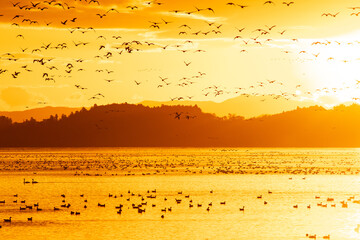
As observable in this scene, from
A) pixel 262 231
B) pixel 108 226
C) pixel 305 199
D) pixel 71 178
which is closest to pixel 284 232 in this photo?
pixel 262 231

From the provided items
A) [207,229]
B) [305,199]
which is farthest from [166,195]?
[207,229]

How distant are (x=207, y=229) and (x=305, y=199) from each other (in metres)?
25.0

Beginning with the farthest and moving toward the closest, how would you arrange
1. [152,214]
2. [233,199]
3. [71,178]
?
[71,178] → [233,199] → [152,214]

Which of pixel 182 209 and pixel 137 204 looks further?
pixel 137 204

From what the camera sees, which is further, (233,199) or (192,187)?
(192,187)

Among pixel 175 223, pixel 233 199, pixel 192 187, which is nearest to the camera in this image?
pixel 175 223

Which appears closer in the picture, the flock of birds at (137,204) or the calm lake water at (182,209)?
the calm lake water at (182,209)

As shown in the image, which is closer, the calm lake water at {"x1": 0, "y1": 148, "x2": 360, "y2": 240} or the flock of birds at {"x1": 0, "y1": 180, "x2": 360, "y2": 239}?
the calm lake water at {"x1": 0, "y1": 148, "x2": 360, "y2": 240}

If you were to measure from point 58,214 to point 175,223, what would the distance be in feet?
37.2

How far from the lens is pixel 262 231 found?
2003 inches

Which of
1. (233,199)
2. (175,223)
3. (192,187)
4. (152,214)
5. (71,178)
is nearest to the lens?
(175,223)

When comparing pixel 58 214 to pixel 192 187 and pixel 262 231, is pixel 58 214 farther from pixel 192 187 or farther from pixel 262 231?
pixel 192 187

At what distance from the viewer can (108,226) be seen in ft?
175

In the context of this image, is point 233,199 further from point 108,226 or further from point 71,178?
point 71,178
